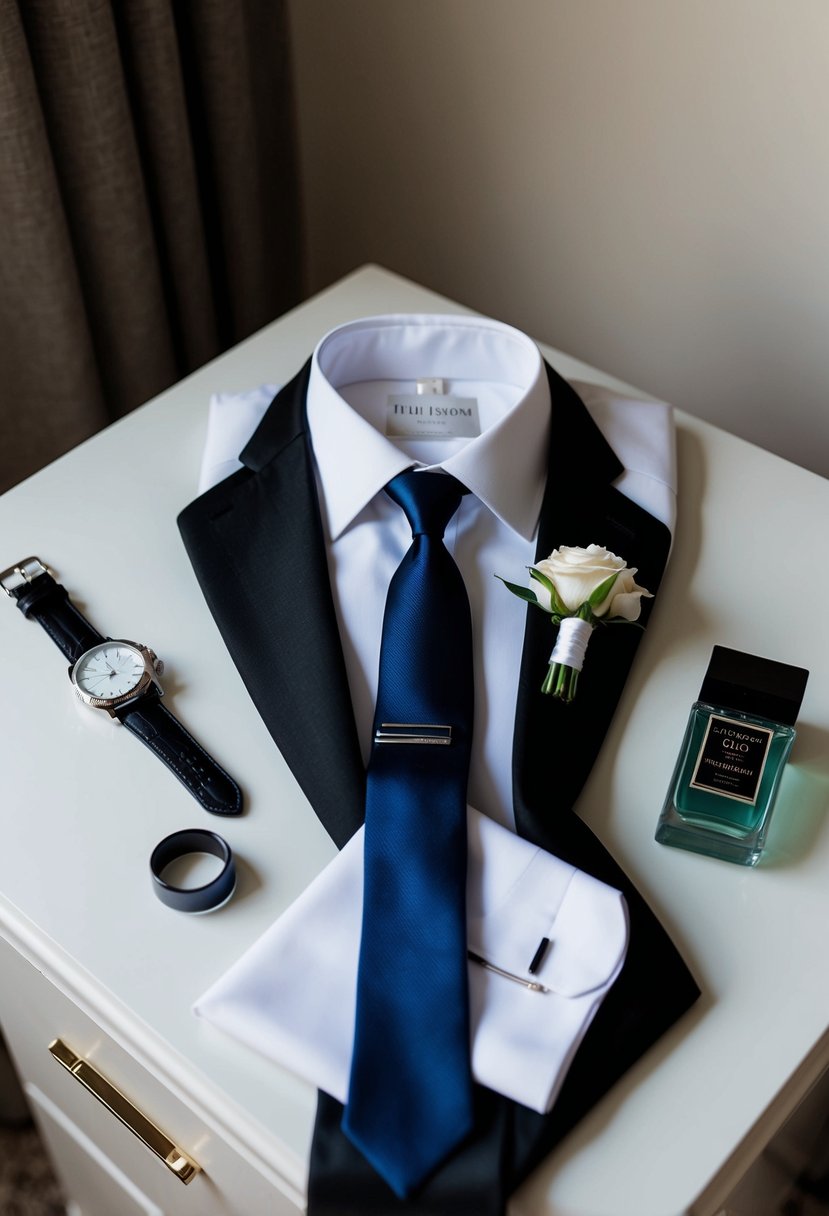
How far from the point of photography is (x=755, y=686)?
881mm

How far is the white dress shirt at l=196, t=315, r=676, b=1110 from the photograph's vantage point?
2.48 feet

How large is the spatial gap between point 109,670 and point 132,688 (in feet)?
0.10

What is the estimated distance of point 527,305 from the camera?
5.33 ft

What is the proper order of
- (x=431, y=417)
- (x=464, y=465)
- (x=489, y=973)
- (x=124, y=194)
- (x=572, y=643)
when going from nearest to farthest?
(x=489, y=973) < (x=572, y=643) < (x=464, y=465) < (x=431, y=417) < (x=124, y=194)

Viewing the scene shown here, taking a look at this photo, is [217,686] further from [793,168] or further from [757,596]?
[793,168]

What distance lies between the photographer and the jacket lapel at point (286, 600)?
89 cm

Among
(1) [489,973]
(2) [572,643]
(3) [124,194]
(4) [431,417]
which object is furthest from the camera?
(3) [124,194]

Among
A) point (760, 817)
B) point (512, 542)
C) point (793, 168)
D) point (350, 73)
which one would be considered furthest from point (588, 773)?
point (350, 73)

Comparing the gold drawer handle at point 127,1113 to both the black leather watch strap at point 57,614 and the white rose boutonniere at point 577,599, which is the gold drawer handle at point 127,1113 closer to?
the black leather watch strap at point 57,614

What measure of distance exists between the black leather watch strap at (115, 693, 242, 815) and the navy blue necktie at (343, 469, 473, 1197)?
0.37 feet

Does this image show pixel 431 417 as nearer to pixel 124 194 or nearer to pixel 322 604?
pixel 322 604

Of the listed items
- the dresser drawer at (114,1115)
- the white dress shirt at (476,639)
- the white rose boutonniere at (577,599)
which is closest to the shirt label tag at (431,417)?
the white dress shirt at (476,639)

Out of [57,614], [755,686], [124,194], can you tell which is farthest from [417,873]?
[124,194]

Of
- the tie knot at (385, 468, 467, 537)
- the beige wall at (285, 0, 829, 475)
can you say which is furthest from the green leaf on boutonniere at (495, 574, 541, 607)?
the beige wall at (285, 0, 829, 475)
